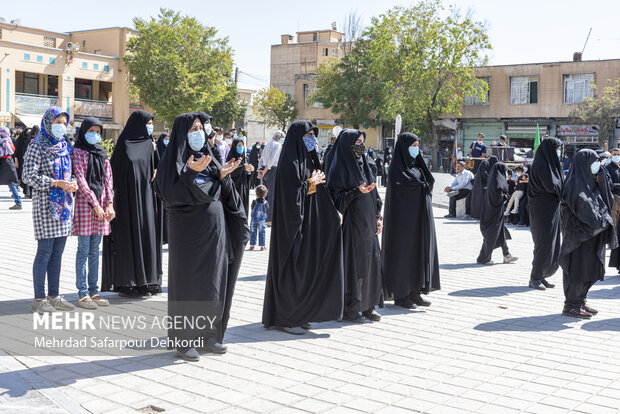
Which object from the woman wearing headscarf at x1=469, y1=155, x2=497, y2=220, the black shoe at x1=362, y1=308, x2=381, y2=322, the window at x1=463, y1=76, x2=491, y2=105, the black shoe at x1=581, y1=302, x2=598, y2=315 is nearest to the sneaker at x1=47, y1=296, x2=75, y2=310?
the black shoe at x1=362, y1=308, x2=381, y2=322

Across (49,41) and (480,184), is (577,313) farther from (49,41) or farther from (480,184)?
(49,41)

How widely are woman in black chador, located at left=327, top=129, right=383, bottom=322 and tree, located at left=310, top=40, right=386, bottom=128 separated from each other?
3930 centimetres

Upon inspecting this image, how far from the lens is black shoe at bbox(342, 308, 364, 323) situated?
6354 millimetres

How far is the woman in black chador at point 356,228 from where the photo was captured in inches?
249

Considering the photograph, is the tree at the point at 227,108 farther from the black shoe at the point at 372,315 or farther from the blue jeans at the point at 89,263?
the black shoe at the point at 372,315

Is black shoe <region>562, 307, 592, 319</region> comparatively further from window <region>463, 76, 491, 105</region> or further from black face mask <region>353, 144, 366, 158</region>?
window <region>463, 76, 491, 105</region>

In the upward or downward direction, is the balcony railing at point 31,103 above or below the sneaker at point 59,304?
above

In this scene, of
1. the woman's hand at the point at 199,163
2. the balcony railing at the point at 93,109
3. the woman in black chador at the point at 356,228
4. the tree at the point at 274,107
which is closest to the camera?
the woman's hand at the point at 199,163

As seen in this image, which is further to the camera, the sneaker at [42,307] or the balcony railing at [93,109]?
the balcony railing at [93,109]

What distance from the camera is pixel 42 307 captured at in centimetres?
609

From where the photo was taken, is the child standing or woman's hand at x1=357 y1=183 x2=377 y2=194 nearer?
woman's hand at x1=357 y1=183 x2=377 y2=194

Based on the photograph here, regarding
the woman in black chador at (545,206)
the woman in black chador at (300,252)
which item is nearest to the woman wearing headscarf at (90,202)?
the woman in black chador at (300,252)

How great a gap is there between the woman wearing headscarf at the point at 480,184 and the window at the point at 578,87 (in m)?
28.1

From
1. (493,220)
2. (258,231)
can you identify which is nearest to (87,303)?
(258,231)
